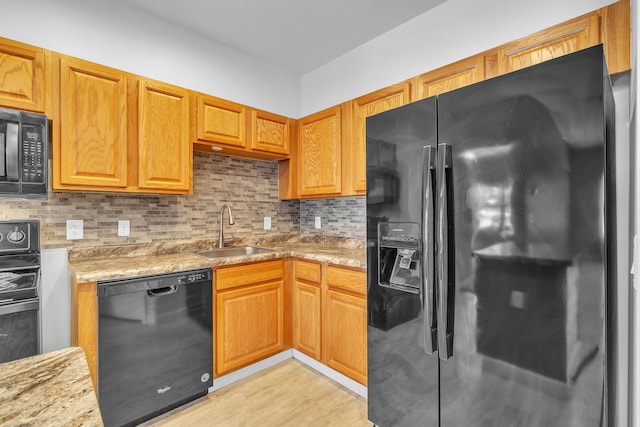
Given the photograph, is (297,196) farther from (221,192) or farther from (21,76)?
(21,76)

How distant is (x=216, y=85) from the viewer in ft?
8.27

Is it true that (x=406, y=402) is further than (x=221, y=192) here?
No

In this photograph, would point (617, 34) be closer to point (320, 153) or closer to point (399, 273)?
point (399, 273)

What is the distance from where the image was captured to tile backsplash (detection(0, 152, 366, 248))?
1.98 meters

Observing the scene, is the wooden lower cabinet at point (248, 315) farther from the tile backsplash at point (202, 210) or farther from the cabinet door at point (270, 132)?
the cabinet door at point (270, 132)

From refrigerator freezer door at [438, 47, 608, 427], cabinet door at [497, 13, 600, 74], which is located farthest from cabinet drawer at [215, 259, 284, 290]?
cabinet door at [497, 13, 600, 74]

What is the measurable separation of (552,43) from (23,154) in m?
2.75

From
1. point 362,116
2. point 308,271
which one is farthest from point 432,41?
point 308,271

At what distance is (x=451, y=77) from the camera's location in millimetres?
1904

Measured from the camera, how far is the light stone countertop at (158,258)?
1746mm

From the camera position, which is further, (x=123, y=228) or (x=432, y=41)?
(x=123, y=228)

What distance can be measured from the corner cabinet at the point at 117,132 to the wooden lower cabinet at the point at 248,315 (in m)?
0.78

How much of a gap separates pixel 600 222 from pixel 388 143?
2.86 feet

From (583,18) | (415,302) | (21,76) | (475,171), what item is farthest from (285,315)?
(583,18)
